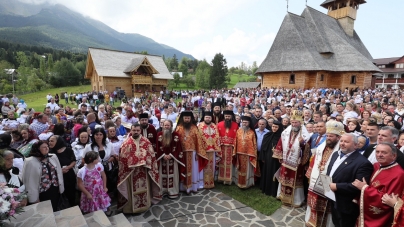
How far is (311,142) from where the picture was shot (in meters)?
5.05

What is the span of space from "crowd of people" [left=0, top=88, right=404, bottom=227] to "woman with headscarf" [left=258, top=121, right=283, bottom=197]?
0.03 m

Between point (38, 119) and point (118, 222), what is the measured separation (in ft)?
16.4

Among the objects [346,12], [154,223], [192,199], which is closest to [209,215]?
[192,199]

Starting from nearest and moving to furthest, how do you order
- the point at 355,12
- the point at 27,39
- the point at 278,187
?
1. the point at 278,187
2. the point at 355,12
3. the point at 27,39

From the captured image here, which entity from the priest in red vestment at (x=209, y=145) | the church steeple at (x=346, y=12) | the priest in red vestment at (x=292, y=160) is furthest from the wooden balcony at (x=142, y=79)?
the church steeple at (x=346, y=12)

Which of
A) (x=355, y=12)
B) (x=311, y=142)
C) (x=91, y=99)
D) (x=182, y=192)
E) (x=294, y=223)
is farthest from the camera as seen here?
(x=355, y=12)

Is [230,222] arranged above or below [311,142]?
below

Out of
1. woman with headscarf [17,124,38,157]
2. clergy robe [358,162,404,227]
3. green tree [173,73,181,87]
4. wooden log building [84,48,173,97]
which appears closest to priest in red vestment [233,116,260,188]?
clergy robe [358,162,404,227]

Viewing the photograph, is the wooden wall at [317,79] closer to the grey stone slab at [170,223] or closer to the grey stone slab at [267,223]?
the grey stone slab at [267,223]

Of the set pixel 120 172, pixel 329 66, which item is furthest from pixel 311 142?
pixel 329 66

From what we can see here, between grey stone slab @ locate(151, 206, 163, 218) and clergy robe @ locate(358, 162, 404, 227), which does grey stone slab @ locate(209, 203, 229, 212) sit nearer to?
grey stone slab @ locate(151, 206, 163, 218)

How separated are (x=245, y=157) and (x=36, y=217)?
468 cm

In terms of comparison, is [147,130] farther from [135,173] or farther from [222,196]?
[222,196]

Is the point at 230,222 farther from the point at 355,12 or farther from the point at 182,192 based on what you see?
the point at 355,12
